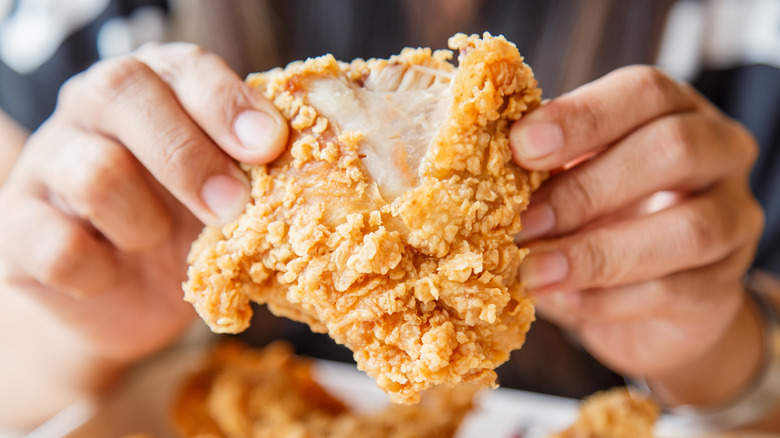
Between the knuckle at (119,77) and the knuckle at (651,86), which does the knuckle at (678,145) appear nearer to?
the knuckle at (651,86)

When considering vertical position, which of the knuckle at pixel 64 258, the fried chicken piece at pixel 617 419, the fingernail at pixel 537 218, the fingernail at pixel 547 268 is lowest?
the fried chicken piece at pixel 617 419

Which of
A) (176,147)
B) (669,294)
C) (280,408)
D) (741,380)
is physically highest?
(176,147)

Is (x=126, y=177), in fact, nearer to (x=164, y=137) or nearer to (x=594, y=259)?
(x=164, y=137)

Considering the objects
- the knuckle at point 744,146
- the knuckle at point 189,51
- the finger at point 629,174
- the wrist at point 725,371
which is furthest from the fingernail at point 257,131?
the wrist at point 725,371

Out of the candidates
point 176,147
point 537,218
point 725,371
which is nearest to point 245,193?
point 176,147

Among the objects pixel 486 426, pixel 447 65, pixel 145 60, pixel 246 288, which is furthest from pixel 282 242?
pixel 486 426

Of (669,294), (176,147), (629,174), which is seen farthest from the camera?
(669,294)
